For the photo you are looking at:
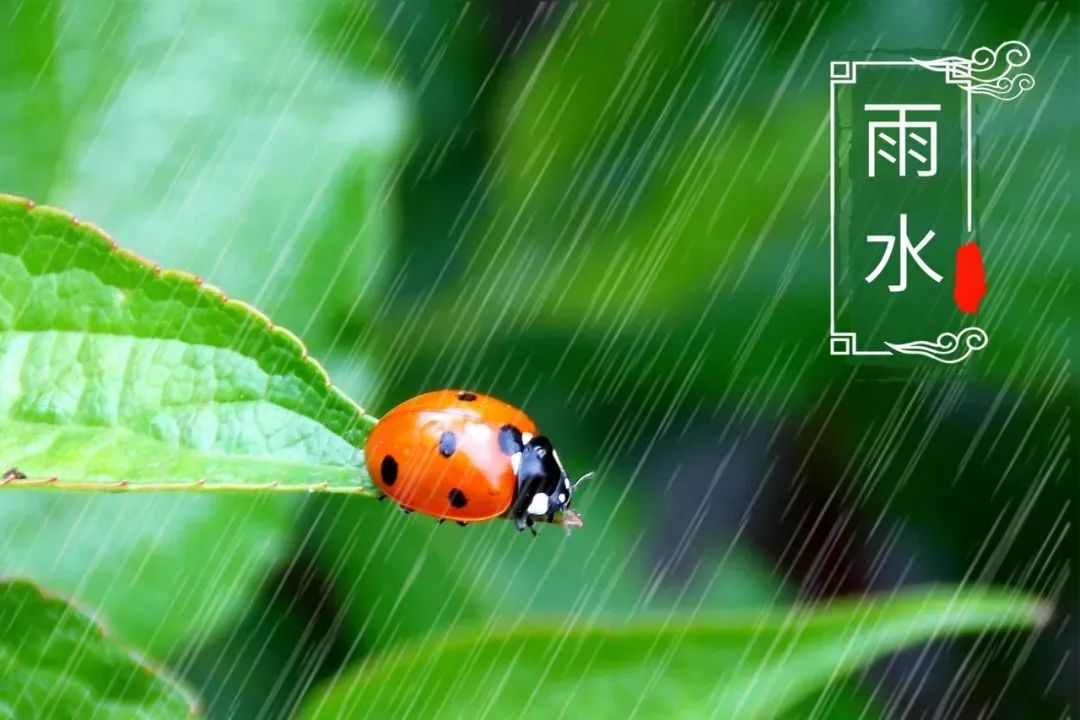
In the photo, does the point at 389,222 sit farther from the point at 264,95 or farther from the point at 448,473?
the point at 448,473

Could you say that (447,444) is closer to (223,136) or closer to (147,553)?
(147,553)

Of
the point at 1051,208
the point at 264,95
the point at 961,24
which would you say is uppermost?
the point at 961,24

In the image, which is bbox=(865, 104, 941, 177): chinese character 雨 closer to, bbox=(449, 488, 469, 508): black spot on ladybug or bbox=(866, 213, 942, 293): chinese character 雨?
bbox=(866, 213, 942, 293): chinese character 雨

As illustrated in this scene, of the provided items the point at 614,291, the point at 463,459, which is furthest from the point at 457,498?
the point at 614,291

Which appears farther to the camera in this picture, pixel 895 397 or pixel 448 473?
pixel 895 397

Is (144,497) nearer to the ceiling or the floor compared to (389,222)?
nearer to the floor

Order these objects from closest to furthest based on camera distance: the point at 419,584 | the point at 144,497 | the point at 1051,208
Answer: the point at 144,497 < the point at 419,584 < the point at 1051,208

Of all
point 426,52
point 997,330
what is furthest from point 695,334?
point 426,52
